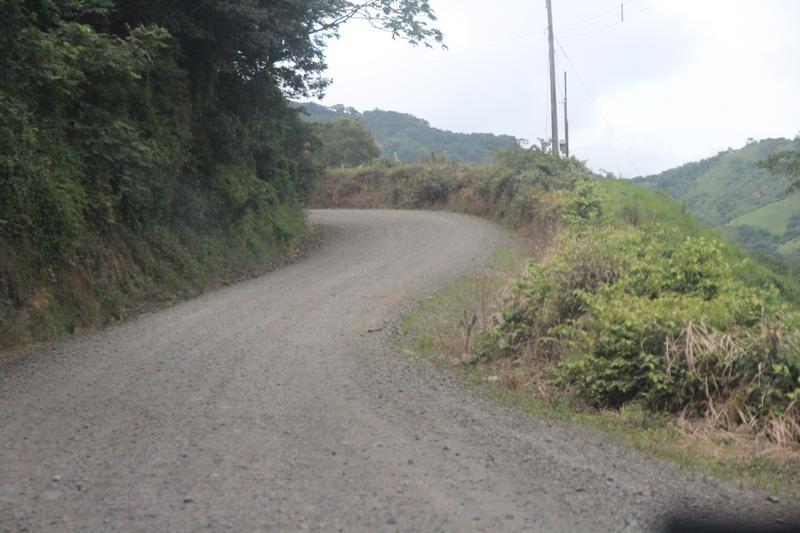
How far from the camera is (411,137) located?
3041 inches

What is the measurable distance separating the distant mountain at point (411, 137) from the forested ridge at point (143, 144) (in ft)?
154

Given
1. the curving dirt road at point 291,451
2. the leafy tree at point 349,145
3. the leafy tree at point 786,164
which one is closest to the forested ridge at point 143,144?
the curving dirt road at point 291,451

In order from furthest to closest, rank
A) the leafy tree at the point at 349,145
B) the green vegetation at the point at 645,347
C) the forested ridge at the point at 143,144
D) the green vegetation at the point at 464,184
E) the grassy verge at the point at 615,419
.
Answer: the leafy tree at the point at 349,145 < the green vegetation at the point at 464,184 < the forested ridge at the point at 143,144 < the green vegetation at the point at 645,347 < the grassy verge at the point at 615,419

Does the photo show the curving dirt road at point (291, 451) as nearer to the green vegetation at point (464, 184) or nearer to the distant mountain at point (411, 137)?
the green vegetation at point (464, 184)

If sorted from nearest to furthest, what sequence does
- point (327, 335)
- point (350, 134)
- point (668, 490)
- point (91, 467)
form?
point (668, 490) < point (91, 467) < point (327, 335) < point (350, 134)

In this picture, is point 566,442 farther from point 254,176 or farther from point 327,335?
point 254,176

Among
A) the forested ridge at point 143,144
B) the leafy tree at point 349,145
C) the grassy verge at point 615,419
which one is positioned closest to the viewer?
the grassy verge at point 615,419

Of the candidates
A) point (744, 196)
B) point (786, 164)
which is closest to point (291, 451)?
point (786, 164)

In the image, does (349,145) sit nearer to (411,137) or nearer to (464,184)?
(464,184)

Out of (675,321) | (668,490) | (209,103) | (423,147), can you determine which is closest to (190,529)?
(668,490)

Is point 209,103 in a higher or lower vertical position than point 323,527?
higher

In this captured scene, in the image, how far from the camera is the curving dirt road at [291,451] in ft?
16.7

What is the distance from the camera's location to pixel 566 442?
263 inches

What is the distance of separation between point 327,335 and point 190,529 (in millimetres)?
6549
